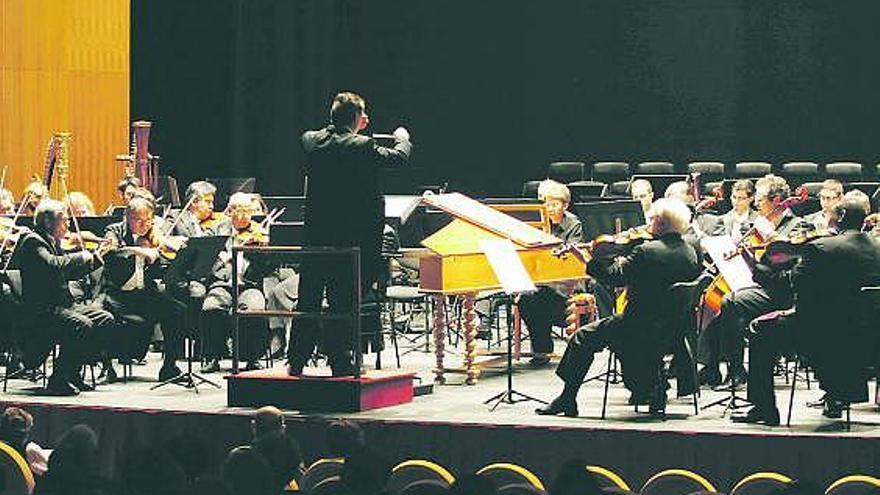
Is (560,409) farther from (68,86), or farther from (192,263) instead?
(68,86)

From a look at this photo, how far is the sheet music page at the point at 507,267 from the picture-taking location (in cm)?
934

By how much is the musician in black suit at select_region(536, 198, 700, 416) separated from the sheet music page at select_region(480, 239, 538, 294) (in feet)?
1.64

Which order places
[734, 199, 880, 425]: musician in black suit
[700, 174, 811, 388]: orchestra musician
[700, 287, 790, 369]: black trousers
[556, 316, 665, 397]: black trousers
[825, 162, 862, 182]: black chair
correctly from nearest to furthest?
1. [734, 199, 880, 425]: musician in black suit
2. [556, 316, 665, 397]: black trousers
3. [700, 174, 811, 388]: orchestra musician
4. [700, 287, 790, 369]: black trousers
5. [825, 162, 862, 182]: black chair

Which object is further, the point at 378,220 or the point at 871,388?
the point at 871,388

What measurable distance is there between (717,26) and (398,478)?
13049 millimetres

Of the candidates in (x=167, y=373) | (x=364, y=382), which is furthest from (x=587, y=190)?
(x=364, y=382)

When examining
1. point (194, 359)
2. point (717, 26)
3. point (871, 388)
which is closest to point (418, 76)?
point (717, 26)

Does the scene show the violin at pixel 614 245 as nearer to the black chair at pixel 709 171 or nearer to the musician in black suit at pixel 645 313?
the musician in black suit at pixel 645 313

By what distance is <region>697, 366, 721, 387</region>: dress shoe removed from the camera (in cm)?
1021

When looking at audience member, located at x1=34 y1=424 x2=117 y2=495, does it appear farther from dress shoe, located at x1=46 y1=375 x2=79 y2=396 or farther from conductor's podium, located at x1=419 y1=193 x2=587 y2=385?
conductor's podium, located at x1=419 y1=193 x2=587 y2=385

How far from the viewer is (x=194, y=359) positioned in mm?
11602

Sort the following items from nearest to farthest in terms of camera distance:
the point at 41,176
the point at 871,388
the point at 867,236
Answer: the point at 867,236
the point at 871,388
the point at 41,176

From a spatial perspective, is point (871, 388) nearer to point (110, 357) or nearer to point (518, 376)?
point (518, 376)

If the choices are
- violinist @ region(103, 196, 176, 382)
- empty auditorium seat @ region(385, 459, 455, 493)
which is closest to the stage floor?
violinist @ region(103, 196, 176, 382)
